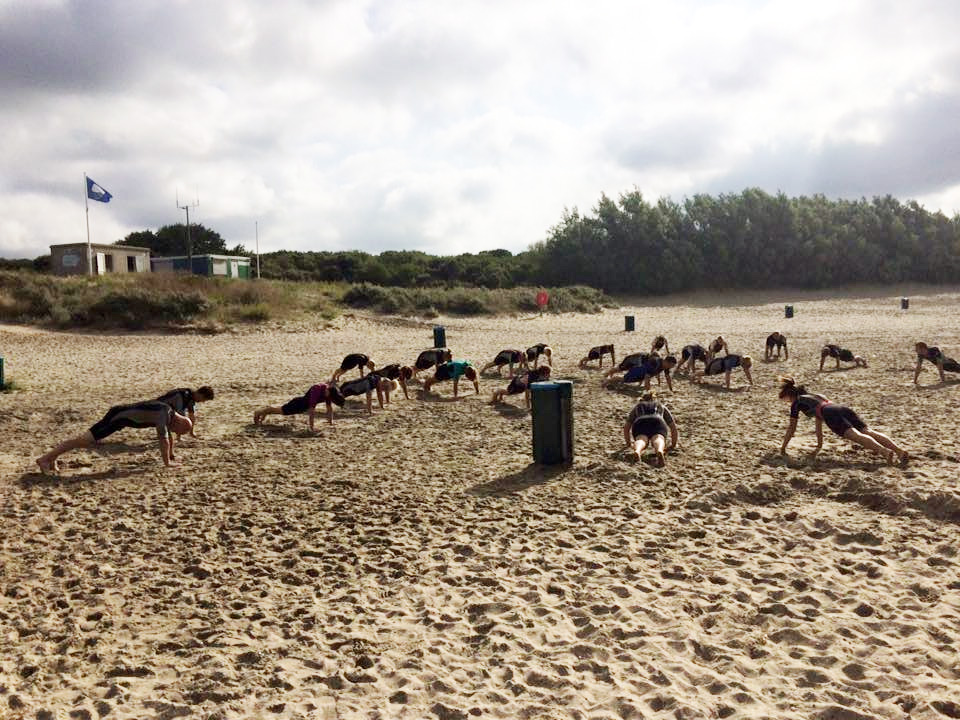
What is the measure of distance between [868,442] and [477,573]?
4632mm

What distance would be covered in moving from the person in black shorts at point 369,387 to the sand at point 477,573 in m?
0.72

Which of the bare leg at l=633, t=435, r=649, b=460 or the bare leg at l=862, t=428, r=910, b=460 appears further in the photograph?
the bare leg at l=633, t=435, r=649, b=460

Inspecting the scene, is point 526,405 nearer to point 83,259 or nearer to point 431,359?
point 431,359

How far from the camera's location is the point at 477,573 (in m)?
5.57

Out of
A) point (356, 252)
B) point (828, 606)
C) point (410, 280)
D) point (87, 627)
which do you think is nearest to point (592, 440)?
point (828, 606)

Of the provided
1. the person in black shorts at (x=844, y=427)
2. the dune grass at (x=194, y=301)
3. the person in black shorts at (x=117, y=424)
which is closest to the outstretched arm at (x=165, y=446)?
the person in black shorts at (x=117, y=424)

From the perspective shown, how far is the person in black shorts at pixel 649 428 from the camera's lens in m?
8.48

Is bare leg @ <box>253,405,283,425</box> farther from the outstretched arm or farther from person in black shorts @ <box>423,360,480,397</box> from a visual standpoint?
person in black shorts @ <box>423,360,480,397</box>

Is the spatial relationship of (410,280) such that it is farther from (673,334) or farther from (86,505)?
(86,505)

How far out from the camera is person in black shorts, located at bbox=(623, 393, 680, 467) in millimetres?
8484

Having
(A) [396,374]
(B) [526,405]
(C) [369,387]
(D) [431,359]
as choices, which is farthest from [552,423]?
(D) [431,359]

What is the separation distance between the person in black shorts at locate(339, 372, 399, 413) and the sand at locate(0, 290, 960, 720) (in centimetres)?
72

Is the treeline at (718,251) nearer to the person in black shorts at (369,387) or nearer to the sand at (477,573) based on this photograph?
the person in black shorts at (369,387)

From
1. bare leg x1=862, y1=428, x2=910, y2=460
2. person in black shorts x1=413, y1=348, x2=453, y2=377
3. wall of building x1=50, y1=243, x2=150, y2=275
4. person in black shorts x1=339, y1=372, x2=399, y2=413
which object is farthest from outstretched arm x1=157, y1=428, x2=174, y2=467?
wall of building x1=50, y1=243, x2=150, y2=275
